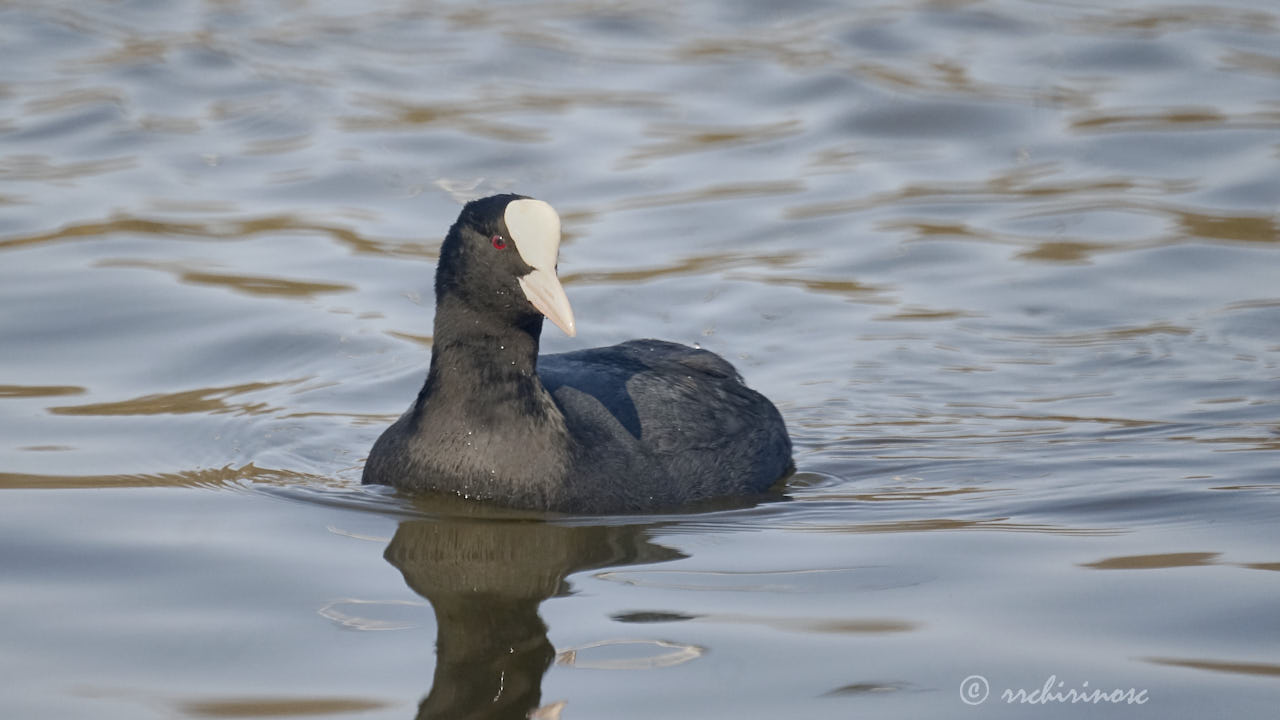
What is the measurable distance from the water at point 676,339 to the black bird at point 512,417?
13cm

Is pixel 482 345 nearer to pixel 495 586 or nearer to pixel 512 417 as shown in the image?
pixel 512 417

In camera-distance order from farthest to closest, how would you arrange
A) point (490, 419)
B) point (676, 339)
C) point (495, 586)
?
point (676, 339), point (490, 419), point (495, 586)

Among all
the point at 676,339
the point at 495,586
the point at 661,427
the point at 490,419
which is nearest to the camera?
the point at 495,586

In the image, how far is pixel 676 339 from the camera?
7.79 m

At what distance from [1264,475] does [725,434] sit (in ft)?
5.73

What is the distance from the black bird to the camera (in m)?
4.95

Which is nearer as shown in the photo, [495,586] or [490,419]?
[495,586]

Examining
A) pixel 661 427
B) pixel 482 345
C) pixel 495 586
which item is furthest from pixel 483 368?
pixel 495 586

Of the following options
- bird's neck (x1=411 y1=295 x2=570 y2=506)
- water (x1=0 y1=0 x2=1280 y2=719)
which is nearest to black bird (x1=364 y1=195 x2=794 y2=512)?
bird's neck (x1=411 y1=295 x2=570 y2=506)

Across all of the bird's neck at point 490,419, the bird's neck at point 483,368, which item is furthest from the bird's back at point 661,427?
the bird's neck at point 483,368

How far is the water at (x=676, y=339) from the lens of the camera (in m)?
3.91

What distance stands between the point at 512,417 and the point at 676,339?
2.79 metres

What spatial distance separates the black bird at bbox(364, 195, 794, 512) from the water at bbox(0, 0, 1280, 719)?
0.13 meters

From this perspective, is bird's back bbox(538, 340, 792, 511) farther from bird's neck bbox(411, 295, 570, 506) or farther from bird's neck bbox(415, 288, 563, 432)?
bird's neck bbox(415, 288, 563, 432)
